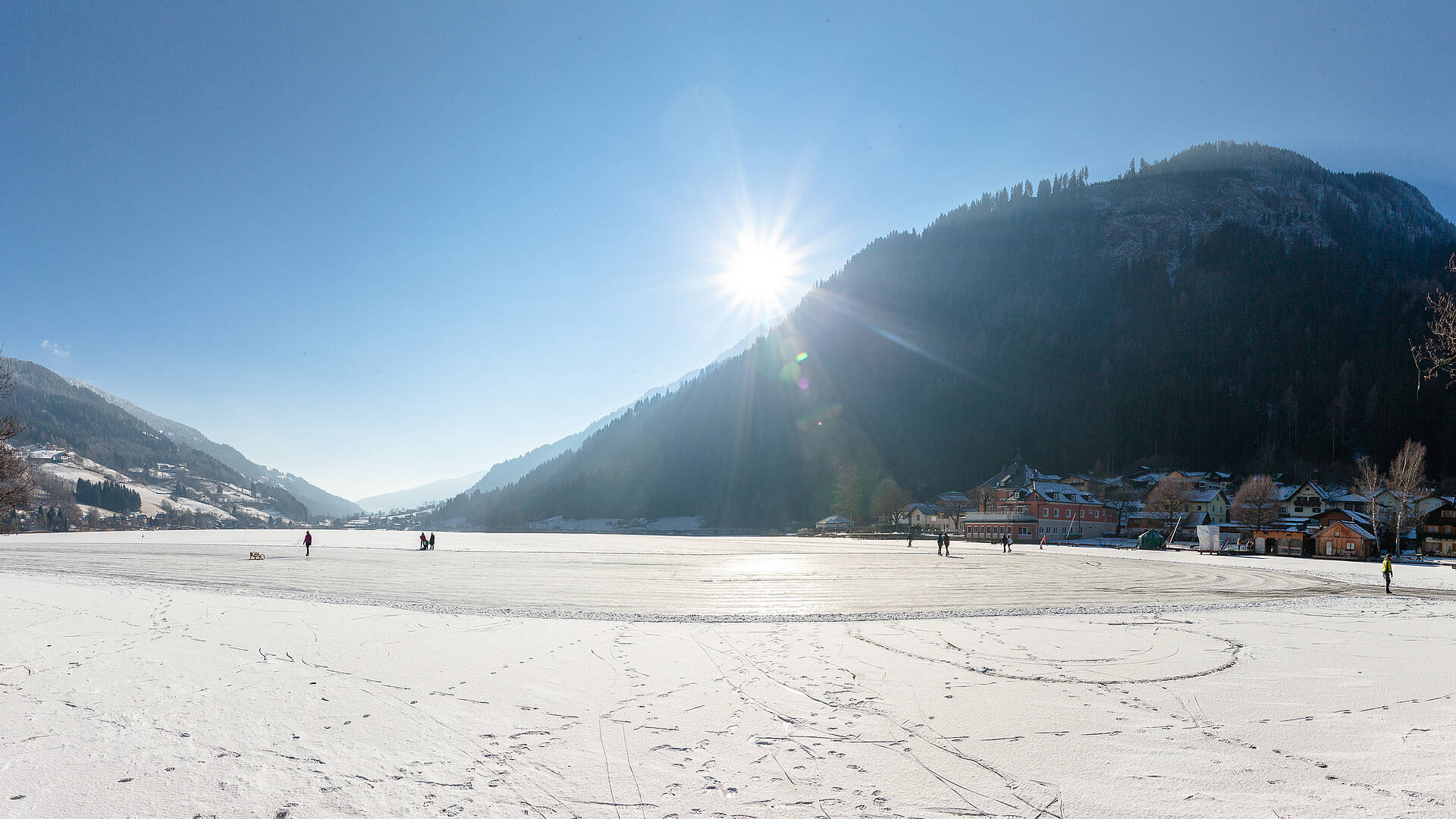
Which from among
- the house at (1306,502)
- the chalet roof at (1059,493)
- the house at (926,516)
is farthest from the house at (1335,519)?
the house at (926,516)

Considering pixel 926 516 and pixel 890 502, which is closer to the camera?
pixel 890 502

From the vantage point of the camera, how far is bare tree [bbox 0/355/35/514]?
27.4 m

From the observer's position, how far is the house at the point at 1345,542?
50531 mm

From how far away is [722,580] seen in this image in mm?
28344

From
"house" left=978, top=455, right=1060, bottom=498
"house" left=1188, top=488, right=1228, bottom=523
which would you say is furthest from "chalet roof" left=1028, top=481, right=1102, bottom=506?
"house" left=1188, top=488, right=1228, bottom=523

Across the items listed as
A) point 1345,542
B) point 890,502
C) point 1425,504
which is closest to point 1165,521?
point 1425,504

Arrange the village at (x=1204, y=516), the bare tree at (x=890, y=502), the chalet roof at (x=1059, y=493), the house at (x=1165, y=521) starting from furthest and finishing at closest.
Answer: the bare tree at (x=890, y=502)
the chalet roof at (x=1059, y=493)
the house at (x=1165, y=521)
the village at (x=1204, y=516)

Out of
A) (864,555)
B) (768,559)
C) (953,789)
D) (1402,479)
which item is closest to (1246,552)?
(1402,479)

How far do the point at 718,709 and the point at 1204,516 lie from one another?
109133 mm

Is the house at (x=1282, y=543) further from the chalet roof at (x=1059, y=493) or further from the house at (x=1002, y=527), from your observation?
the chalet roof at (x=1059, y=493)

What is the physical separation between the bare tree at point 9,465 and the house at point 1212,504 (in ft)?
421

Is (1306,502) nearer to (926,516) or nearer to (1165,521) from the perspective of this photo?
(1165,521)

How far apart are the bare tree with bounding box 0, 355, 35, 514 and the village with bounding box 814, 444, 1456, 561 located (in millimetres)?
63255

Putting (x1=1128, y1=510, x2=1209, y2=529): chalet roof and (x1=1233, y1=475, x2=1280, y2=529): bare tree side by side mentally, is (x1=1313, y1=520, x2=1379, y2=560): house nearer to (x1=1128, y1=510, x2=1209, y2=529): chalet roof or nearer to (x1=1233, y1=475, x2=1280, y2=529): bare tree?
(x1=1233, y1=475, x2=1280, y2=529): bare tree
